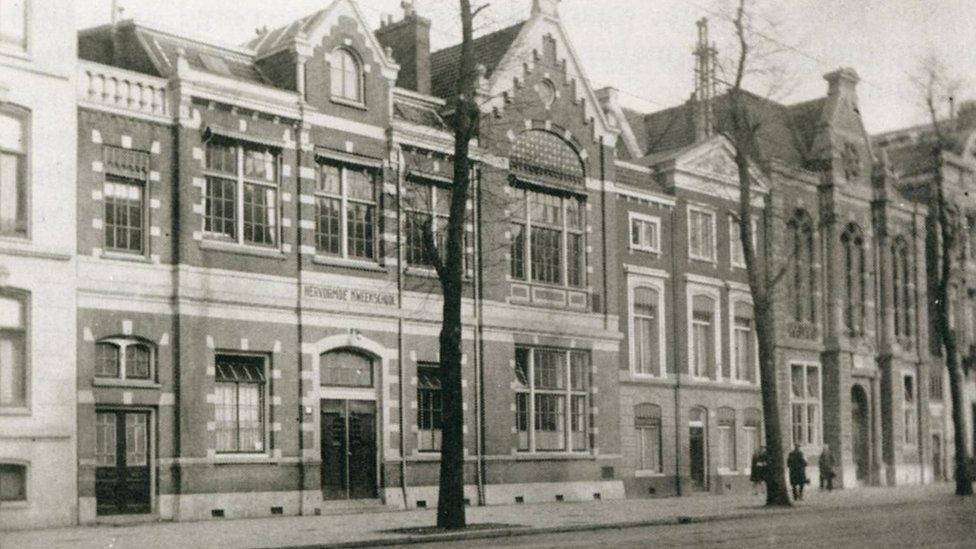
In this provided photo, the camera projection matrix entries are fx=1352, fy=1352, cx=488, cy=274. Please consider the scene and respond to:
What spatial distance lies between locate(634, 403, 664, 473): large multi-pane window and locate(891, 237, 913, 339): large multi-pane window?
18.5 m

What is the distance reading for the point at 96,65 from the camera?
29.0 meters

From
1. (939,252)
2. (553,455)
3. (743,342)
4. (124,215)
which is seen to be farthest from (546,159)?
(939,252)

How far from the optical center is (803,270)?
5231cm

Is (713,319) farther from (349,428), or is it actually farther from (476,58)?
(349,428)

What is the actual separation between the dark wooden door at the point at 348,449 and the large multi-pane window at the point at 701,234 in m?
16.2

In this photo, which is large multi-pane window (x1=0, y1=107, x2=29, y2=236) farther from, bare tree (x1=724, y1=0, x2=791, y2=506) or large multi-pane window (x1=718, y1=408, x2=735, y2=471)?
large multi-pane window (x1=718, y1=408, x2=735, y2=471)

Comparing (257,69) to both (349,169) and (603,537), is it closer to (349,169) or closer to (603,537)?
(349,169)

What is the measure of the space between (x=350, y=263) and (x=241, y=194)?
3.64 m

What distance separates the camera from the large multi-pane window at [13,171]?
2761 cm

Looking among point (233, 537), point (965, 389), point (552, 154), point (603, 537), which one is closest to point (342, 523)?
point (233, 537)

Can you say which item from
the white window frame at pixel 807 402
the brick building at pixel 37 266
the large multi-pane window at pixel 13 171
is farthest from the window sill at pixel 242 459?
the white window frame at pixel 807 402

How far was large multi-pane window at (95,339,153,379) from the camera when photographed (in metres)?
28.8

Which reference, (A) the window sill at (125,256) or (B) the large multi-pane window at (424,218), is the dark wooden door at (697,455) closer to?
(B) the large multi-pane window at (424,218)

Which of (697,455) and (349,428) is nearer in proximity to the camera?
Answer: (349,428)
